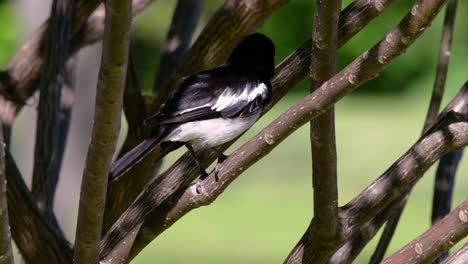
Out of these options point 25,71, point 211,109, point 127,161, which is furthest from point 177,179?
point 25,71

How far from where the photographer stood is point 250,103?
4828mm

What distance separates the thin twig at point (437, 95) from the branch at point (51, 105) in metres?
1.43

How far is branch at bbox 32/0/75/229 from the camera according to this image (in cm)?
484

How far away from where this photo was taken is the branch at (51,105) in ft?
15.9

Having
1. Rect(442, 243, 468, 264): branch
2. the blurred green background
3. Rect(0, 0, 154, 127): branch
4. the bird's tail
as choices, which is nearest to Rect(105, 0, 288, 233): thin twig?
the bird's tail

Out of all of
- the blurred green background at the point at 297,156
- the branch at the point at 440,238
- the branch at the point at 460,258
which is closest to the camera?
the branch at the point at 440,238

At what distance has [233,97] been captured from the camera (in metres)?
4.91

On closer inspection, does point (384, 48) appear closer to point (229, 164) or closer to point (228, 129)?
point (229, 164)

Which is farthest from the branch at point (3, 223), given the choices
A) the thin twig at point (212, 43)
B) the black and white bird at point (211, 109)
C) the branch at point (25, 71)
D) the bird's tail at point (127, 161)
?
the branch at point (25, 71)

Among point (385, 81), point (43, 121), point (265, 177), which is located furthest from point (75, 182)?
point (385, 81)

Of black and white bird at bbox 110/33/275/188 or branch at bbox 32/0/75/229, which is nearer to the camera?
black and white bird at bbox 110/33/275/188

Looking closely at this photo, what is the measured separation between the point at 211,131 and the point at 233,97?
25cm

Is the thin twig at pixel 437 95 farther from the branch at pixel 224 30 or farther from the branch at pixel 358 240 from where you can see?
the branch at pixel 224 30

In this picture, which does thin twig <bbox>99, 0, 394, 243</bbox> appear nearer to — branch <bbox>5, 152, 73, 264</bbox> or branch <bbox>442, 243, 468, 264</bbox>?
branch <bbox>5, 152, 73, 264</bbox>
